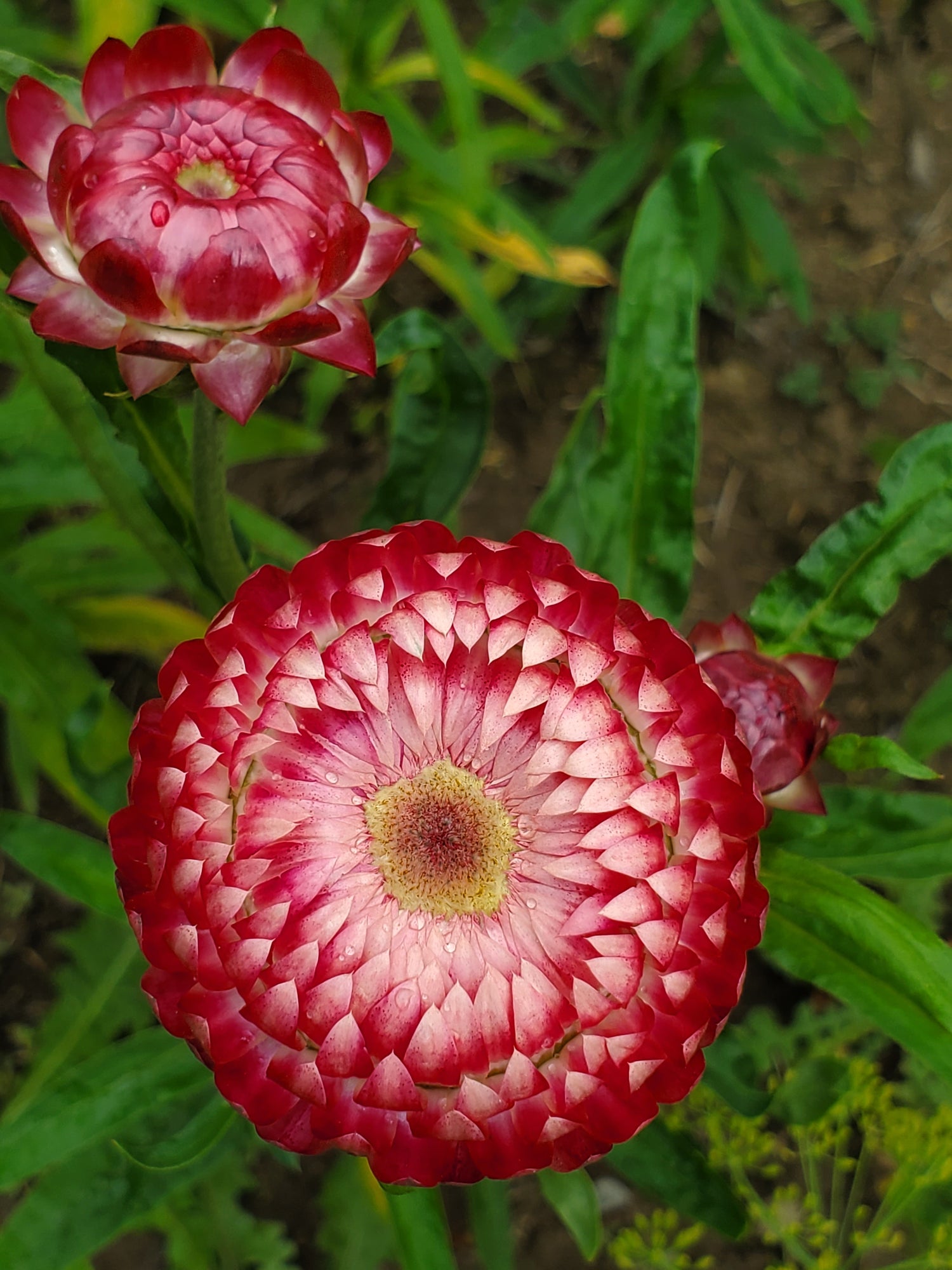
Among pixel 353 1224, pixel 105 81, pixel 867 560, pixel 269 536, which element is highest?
pixel 105 81

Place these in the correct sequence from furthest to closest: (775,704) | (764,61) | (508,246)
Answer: (508,246), (764,61), (775,704)

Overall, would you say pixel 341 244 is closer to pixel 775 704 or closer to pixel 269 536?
pixel 775 704

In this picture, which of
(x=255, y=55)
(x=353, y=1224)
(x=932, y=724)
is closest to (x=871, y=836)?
(x=932, y=724)

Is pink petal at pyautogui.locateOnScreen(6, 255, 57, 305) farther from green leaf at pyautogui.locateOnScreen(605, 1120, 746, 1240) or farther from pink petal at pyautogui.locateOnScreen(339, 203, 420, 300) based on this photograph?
green leaf at pyautogui.locateOnScreen(605, 1120, 746, 1240)

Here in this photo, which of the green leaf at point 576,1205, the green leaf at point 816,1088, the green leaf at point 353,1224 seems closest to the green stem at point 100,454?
the green leaf at point 576,1205

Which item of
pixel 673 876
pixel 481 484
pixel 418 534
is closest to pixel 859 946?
pixel 673 876
